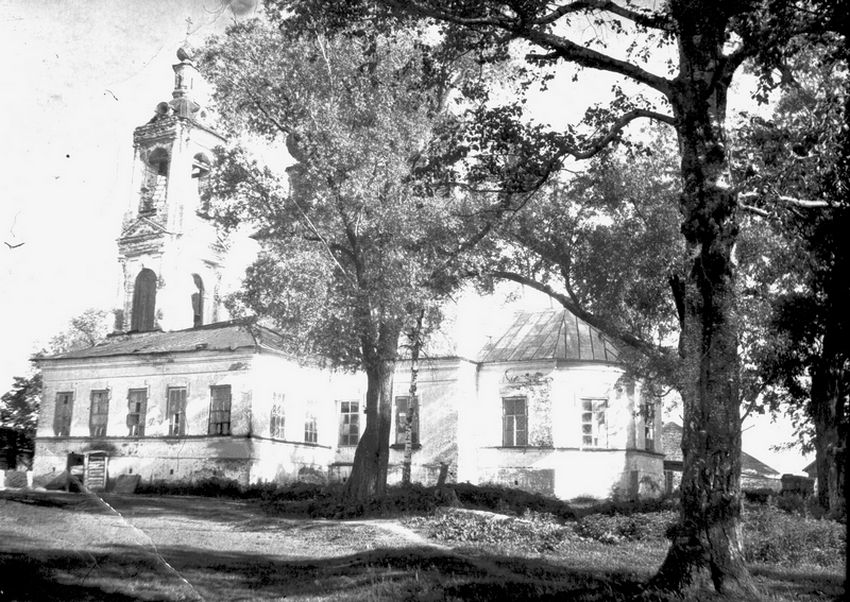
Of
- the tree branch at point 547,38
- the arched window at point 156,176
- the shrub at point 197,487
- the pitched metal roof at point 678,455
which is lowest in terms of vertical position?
the shrub at point 197,487

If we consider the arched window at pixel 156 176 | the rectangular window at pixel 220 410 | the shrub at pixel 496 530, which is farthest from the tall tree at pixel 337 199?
the arched window at pixel 156 176

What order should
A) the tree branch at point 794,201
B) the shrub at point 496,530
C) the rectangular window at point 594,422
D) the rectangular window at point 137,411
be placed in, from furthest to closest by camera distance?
the rectangular window at point 137,411 < the rectangular window at point 594,422 < the shrub at point 496,530 < the tree branch at point 794,201

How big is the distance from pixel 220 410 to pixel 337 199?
56.0 feet

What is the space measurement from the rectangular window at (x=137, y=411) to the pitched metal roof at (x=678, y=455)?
99.1 feet

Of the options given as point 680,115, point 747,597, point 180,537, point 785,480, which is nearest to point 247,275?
point 180,537

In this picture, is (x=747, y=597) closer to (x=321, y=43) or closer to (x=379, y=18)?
(x=379, y=18)

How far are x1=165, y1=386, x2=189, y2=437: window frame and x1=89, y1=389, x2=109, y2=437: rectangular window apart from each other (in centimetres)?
348

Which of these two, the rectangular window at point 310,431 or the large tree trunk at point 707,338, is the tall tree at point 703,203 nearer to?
the large tree trunk at point 707,338

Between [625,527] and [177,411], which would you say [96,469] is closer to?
[177,411]

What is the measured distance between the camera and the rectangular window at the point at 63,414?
130 feet

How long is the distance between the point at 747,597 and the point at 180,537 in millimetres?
10903

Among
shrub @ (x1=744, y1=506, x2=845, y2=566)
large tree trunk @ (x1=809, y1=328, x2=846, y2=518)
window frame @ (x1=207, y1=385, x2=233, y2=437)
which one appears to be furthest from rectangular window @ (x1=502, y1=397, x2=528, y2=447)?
shrub @ (x1=744, y1=506, x2=845, y2=566)

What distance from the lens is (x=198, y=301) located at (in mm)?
50469

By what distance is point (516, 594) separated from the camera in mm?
9688
